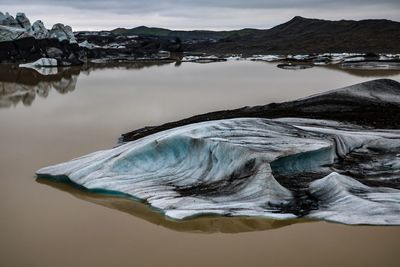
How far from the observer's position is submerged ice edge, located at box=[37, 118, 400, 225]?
5078 millimetres

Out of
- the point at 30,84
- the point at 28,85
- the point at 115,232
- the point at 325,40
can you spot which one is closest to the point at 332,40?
the point at 325,40

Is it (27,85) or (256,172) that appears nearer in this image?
(256,172)

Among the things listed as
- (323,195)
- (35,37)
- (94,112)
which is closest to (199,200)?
(323,195)

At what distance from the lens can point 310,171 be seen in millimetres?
6148

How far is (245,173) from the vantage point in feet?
19.0

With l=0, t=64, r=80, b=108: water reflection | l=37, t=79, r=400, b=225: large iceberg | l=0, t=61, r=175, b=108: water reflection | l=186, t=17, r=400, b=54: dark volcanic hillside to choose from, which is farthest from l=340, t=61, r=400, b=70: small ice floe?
l=37, t=79, r=400, b=225: large iceberg

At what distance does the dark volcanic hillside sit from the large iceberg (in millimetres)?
41385

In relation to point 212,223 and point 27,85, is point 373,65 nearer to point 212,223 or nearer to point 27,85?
point 27,85

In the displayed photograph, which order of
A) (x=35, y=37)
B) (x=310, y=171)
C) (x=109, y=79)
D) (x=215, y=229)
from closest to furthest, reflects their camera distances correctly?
(x=215, y=229) < (x=310, y=171) < (x=109, y=79) < (x=35, y=37)

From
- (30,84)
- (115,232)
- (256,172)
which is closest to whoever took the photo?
(115,232)

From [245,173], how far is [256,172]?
18cm

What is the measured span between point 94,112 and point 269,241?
884cm

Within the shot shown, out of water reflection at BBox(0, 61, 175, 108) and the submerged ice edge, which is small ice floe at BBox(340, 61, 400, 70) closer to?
water reflection at BBox(0, 61, 175, 108)

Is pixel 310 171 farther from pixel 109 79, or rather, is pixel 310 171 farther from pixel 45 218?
pixel 109 79
